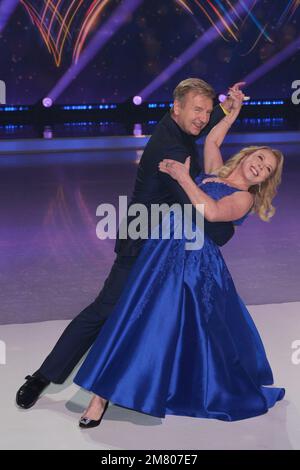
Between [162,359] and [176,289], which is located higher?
[176,289]

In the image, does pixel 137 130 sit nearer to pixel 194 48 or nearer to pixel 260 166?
pixel 194 48

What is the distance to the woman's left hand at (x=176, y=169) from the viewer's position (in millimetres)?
2525

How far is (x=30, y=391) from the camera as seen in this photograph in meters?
2.82

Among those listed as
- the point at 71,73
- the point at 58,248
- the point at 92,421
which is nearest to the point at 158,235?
the point at 92,421

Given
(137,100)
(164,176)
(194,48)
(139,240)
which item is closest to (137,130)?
(137,100)

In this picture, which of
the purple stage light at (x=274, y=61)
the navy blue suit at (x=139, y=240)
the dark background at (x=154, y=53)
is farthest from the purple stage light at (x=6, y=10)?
the navy blue suit at (x=139, y=240)

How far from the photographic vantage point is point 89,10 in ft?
55.7

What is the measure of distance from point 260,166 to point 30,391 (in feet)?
3.67

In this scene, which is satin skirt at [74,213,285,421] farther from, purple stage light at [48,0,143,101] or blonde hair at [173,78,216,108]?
purple stage light at [48,0,143,101]

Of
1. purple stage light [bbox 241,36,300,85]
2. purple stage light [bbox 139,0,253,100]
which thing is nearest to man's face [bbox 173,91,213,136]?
purple stage light [bbox 139,0,253,100]

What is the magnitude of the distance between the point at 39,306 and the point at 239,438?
1.76m

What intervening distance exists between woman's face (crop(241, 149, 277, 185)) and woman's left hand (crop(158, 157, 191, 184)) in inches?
9.7

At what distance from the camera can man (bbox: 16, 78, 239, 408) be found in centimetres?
262

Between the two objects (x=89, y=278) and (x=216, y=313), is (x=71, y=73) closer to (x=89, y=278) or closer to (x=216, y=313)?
(x=89, y=278)
